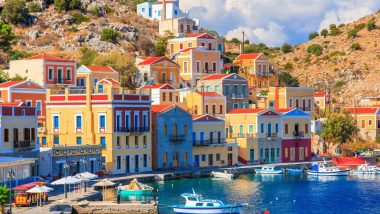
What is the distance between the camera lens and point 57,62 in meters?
86.6

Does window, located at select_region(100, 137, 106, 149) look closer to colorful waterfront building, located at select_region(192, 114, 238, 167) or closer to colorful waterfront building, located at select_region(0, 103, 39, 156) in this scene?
colorful waterfront building, located at select_region(0, 103, 39, 156)

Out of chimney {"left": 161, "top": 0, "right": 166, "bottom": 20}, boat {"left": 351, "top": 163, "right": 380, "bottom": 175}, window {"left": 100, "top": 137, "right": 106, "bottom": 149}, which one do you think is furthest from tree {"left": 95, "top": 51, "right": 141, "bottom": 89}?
chimney {"left": 161, "top": 0, "right": 166, "bottom": 20}

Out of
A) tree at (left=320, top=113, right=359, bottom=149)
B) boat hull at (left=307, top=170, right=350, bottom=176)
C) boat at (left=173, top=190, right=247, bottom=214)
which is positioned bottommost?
boat at (left=173, top=190, right=247, bottom=214)

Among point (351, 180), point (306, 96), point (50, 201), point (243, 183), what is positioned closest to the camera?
point (50, 201)

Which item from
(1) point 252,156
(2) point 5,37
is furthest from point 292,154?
(2) point 5,37

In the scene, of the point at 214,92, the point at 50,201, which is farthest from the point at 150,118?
the point at 50,201

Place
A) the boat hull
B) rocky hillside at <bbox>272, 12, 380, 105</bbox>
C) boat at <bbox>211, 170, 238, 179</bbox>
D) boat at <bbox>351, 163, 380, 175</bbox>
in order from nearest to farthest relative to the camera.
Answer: boat at <bbox>211, 170, 238, 179</bbox>
the boat hull
boat at <bbox>351, 163, 380, 175</bbox>
rocky hillside at <bbox>272, 12, 380, 105</bbox>

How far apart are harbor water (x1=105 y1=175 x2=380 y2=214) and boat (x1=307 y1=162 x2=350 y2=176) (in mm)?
1272

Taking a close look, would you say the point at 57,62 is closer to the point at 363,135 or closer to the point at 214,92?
the point at 214,92

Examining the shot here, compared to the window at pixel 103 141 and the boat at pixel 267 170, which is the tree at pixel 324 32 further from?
the window at pixel 103 141

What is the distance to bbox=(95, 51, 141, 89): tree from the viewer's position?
99.0 meters

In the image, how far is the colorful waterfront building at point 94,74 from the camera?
91.1 meters

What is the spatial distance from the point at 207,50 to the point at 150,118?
2981 centimetres

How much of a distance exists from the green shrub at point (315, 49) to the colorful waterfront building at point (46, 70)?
254ft
